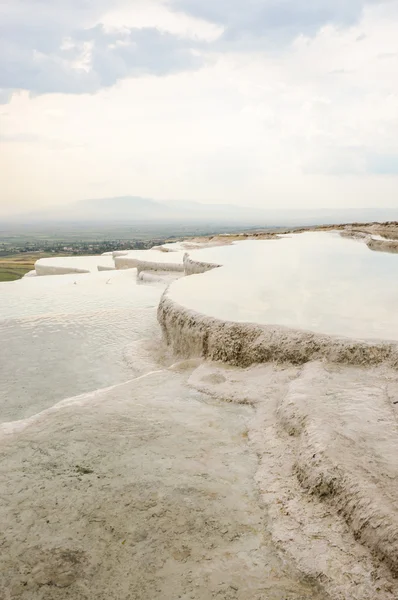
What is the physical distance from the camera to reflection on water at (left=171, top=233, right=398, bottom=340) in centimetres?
509

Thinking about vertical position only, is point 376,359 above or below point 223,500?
above

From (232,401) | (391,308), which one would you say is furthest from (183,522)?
(391,308)

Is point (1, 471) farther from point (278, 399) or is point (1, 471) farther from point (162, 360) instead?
point (162, 360)

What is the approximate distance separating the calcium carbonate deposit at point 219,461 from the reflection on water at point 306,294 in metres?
0.05

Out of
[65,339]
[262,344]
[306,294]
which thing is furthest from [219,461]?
[65,339]

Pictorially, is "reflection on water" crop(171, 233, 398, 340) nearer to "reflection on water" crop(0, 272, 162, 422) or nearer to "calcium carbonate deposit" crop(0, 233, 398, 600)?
"calcium carbonate deposit" crop(0, 233, 398, 600)

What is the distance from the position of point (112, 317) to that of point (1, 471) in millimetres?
5871

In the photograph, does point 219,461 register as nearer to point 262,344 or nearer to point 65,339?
point 262,344

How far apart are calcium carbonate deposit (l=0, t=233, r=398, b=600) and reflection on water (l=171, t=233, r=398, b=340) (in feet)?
0.16

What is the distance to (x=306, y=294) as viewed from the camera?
6.46 meters

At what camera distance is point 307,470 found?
2.93 meters

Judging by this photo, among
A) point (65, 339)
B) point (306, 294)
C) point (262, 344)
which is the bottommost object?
point (65, 339)

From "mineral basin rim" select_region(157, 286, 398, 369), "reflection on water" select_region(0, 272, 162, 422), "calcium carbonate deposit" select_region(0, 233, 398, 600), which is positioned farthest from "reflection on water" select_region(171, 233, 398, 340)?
"reflection on water" select_region(0, 272, 162, 422)

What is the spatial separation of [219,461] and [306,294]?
3734 mm
